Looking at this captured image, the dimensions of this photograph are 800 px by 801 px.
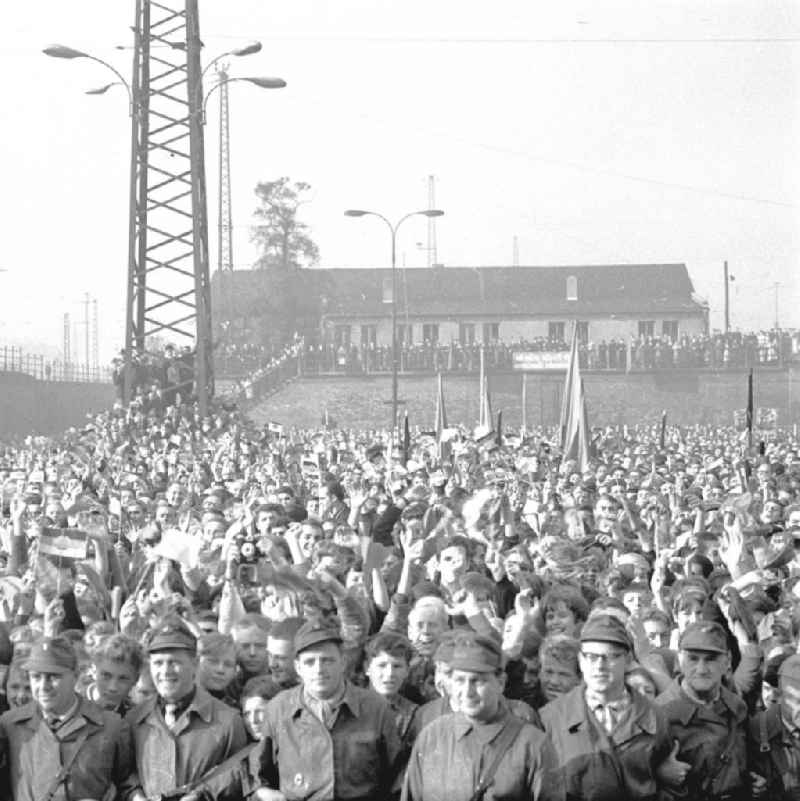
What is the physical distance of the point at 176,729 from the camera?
611cm

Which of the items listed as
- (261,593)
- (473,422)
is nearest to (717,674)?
(261,593)

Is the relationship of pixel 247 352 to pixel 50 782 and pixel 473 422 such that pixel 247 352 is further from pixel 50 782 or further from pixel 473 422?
pixel 50 782

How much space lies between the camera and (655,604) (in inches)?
364

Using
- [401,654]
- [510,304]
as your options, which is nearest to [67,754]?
[401,654]

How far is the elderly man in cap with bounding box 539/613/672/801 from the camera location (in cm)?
575

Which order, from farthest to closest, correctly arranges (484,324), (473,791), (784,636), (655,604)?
1. (484,324)
2. (655,604)
3. (784,636)
4. (473,791)

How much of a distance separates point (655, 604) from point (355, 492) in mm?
7416

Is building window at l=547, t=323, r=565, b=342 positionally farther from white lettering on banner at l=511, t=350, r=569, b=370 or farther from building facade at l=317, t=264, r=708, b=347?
white lettering on banner at l=511, t=350, r=569, b=370

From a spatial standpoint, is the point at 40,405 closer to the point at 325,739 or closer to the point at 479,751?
the point at 325,739

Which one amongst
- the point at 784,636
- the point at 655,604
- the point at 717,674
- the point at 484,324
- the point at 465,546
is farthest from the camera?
the point at 484,324

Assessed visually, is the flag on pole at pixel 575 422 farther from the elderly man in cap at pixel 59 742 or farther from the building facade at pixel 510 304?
the building facade at pixel 510 304

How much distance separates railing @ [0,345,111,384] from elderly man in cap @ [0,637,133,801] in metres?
45.7

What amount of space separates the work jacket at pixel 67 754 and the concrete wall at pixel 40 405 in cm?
4125

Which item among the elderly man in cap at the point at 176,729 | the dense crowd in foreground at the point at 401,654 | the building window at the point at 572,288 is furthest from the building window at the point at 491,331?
the elderly man in cap at the point at 176,729
